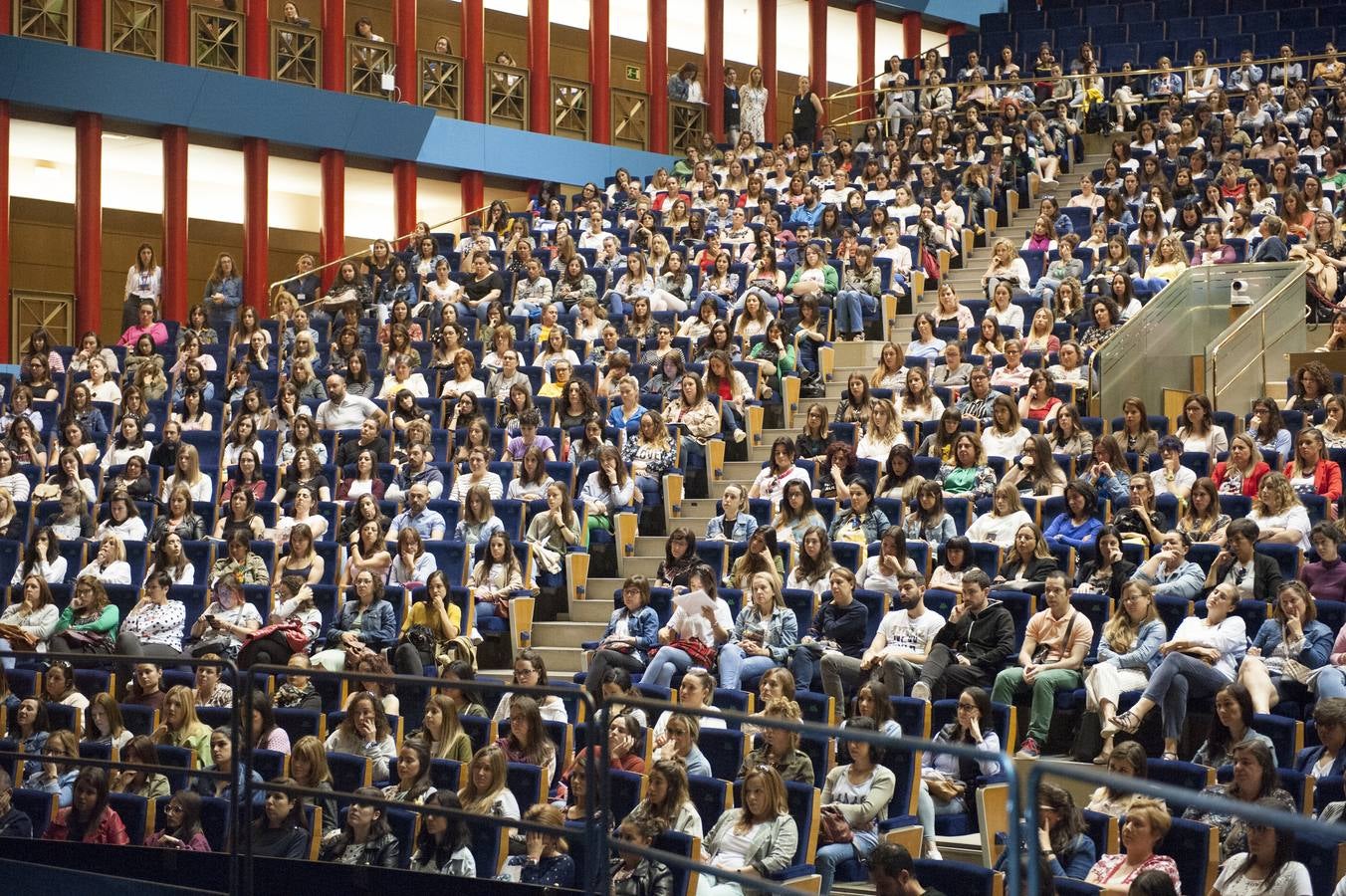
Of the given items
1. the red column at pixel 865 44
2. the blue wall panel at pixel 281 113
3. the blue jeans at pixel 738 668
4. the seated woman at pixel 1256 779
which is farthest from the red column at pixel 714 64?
the seated woman at pixel 1256 779

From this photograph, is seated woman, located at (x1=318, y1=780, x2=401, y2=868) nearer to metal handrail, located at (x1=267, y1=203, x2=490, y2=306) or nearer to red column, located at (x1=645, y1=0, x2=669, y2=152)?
metal handrail, located at (x1=267, y1=203, x2=490, y2=306)

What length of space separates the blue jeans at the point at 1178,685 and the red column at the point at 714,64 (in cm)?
1400

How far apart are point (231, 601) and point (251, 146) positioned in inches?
330

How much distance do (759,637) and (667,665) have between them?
0.44 meters

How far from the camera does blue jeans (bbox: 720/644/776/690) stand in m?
7.58

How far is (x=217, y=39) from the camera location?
624 inches

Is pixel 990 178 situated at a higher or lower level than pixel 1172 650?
higher

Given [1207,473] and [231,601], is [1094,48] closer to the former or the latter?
[1207,473]

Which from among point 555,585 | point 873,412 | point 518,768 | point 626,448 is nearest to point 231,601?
point 555,585

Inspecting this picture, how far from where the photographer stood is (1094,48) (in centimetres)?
1917

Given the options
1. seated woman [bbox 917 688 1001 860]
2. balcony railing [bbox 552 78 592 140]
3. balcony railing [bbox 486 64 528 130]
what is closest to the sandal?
seated woman [bbox 917 688 1001 860]

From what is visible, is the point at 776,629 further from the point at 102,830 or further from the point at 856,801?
the point at 856,801

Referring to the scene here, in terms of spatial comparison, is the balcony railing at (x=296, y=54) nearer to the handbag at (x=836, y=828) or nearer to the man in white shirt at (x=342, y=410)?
the man in white shirt at (x=342, y=410)

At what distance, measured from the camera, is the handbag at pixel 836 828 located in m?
4.21
